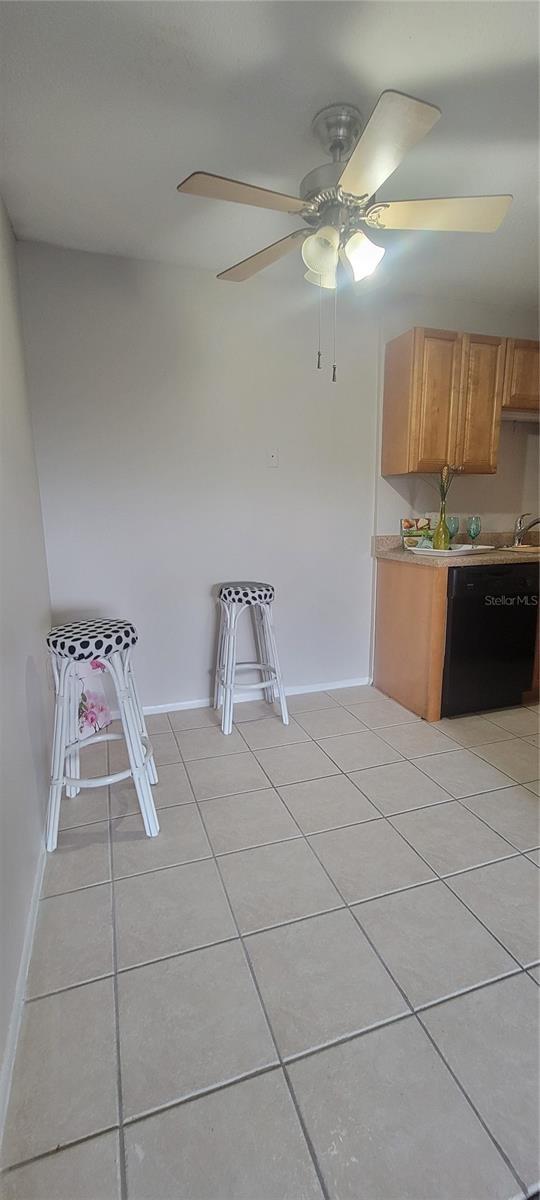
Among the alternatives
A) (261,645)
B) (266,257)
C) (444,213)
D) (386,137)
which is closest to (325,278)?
(266,257)

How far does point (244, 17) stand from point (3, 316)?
1.04 metres

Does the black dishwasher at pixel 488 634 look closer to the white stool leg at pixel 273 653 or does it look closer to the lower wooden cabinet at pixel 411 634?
the lower wooden cabinet at pixel 411 634

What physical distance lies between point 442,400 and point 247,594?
1478 mm

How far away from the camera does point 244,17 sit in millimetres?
1149

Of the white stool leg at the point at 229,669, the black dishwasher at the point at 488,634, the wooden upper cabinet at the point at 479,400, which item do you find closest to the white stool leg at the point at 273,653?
the white stool leg at the point at 229,669

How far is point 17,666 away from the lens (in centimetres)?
140

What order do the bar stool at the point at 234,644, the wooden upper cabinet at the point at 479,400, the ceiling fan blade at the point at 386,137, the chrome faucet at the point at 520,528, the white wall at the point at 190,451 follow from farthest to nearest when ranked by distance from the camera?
1. the chrome faucet at the point at 520,528
2. the wooden upper cabinet at the point at 479,400
3. the bar stool at the point at 234,644
4. the white wall at the point at 190,451
5. the ceiling fan blade at the point at 386,137

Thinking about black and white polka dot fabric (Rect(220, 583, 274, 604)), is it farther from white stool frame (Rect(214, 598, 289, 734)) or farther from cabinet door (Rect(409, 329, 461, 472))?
→ cabinet door (Rect(409, 329, 461, 472))

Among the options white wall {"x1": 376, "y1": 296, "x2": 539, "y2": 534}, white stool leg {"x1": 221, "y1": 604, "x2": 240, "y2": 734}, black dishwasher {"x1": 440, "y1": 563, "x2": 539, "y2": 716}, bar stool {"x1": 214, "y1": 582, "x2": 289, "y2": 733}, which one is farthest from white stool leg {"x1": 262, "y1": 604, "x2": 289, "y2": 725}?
white wall {"x1": 376, "y1": 296, "x2": 539, "y2": 534}

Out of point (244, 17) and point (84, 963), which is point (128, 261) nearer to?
point (244, 17)

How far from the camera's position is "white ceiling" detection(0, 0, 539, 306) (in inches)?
45.8

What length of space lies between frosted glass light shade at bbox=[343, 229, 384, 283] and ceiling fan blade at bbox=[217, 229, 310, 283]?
84 millimetres

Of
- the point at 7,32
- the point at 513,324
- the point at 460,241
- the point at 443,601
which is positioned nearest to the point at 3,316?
the point at 7,32

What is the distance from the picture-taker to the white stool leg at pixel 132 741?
161 centimetres
